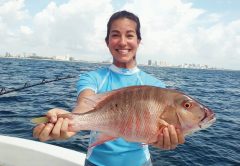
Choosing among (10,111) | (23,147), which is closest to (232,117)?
(10,111)

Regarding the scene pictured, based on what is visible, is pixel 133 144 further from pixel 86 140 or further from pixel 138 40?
pixel 86 140

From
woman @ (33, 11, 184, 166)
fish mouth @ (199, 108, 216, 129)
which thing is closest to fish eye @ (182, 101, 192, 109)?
fish mouth @ (199, 108, 216, 129)

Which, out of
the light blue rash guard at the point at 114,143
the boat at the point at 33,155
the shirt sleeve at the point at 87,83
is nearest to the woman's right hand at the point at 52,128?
the light blue rash guard at the point at 114,143

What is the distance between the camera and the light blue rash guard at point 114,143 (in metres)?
3.14

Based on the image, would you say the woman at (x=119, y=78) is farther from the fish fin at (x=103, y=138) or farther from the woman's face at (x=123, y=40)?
the fish fin at (x=103, y=138)

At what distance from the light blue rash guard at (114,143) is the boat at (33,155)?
202cm

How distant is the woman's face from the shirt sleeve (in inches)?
15.0

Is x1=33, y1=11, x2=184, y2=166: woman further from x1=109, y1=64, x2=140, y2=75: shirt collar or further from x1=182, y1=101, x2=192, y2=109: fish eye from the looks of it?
x1=182, y1=101, x2=192, y2=109: fish eye

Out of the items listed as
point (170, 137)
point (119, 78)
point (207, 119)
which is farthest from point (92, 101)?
point (207, 119)

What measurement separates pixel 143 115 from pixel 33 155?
338cm

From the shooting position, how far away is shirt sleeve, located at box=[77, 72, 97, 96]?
3.18 meters

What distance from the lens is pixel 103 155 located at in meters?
3.14

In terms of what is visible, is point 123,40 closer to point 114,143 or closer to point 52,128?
point 114,143

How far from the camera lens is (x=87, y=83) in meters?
3.20
